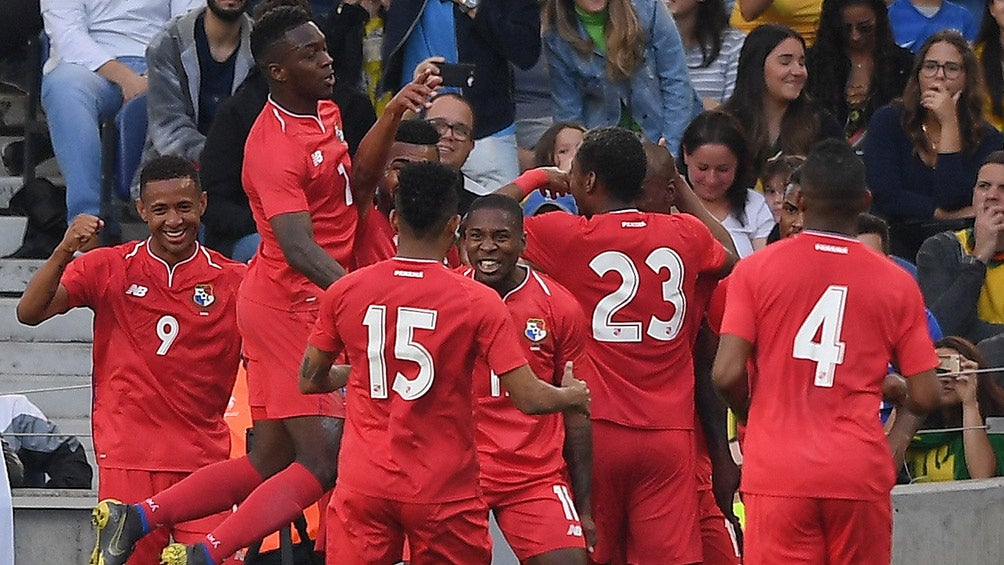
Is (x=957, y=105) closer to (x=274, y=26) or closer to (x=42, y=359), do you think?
(x=274, y=26)

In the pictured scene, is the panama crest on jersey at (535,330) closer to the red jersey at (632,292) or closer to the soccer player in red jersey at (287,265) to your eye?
the red jersey at (632,292)

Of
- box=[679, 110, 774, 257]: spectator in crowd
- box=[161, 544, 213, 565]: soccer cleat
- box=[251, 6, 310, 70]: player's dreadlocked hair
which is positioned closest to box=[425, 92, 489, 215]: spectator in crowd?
box=[679, 110, 774, 257]: spectator in crowd

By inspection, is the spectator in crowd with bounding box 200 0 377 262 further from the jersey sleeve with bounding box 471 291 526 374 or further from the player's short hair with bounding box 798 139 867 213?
the player's short hair with bounding box 798 139 867 213

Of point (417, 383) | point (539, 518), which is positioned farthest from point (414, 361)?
point (539, 518)

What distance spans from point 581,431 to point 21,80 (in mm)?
6644

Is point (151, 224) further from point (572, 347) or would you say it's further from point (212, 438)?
point (572, 347)

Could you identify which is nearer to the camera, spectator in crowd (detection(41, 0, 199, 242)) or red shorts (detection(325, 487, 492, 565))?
red shorts (detection(325, 487, 492, 565))

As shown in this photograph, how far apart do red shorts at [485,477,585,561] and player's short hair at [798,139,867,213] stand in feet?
5.07

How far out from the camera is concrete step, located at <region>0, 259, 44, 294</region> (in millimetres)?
11656

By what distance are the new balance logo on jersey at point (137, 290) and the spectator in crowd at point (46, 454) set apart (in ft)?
4.40

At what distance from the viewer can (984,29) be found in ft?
39.8

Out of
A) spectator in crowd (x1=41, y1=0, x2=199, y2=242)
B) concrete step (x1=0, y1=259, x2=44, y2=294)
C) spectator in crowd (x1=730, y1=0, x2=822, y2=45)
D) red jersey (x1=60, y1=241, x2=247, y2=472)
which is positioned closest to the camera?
red jersey (x1=60, y1=241, x2=247, y2=472)

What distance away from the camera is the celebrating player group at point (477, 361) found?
7.38m

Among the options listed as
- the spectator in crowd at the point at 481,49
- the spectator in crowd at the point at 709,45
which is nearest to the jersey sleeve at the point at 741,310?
the spectator in crowd at the point at 481,49
